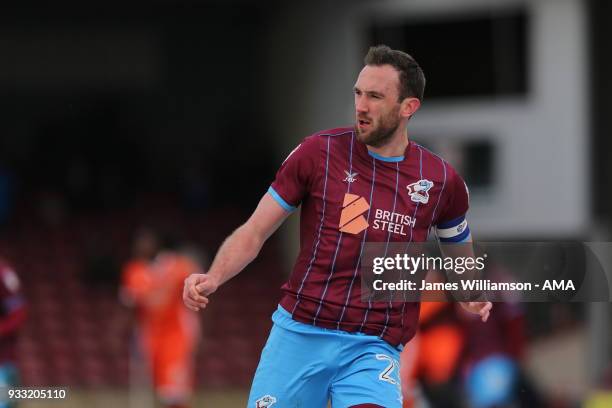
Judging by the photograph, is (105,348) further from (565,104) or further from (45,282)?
(565,104)

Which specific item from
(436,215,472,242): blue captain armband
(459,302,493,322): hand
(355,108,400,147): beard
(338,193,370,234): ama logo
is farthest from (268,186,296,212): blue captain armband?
(459,302,493,322): hand

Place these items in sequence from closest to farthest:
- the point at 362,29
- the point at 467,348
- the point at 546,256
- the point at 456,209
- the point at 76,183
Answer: the point at 456,209, the point at 546,256, the point at 467,348, the point at 362,29, the point at 76,183

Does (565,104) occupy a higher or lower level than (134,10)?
lower

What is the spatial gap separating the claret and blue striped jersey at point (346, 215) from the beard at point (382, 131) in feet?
0.33

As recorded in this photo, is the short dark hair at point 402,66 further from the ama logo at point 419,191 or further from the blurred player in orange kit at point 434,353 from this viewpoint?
the blurred player in orange kit at point 434,353

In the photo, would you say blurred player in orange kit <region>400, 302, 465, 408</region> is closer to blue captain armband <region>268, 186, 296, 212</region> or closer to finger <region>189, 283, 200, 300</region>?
blue captain armband <region>268, 186, 296, 212</region>

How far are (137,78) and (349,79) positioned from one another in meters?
5.73

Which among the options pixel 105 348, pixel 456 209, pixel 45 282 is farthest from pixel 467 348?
pixel 45 282

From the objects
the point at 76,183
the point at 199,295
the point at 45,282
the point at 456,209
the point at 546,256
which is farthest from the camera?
the point at 76,183

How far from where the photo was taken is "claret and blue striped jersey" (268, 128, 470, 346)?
15.7 feet

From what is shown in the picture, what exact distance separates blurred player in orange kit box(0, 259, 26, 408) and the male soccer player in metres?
2.65

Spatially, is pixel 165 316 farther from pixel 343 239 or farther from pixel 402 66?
pixel 402 66

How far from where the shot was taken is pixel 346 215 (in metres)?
4.79

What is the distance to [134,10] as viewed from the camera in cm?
2247
